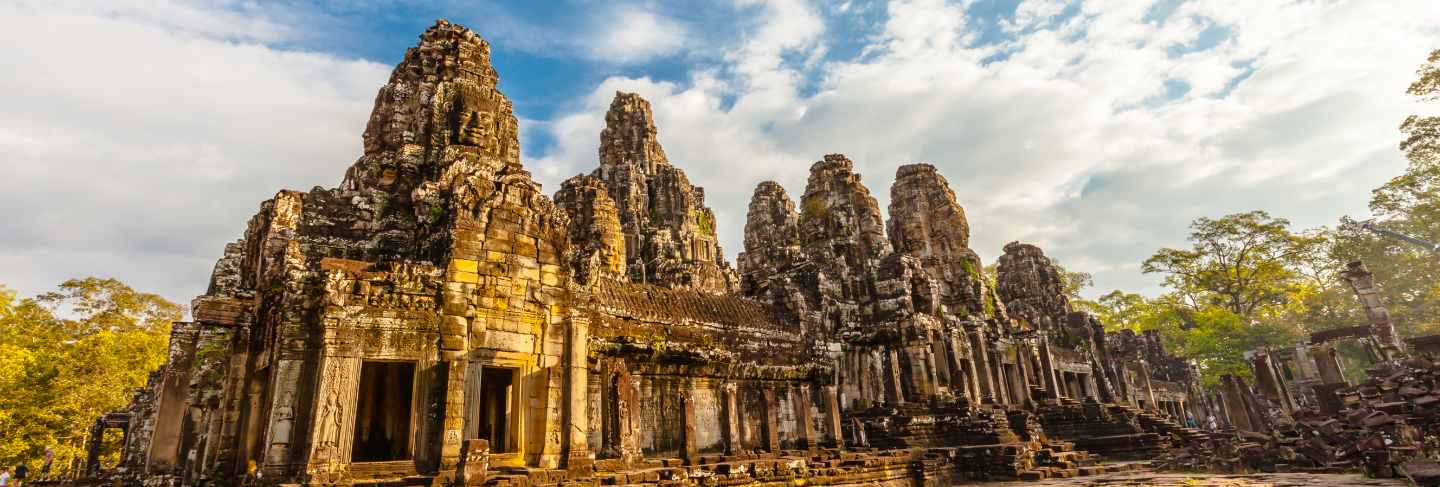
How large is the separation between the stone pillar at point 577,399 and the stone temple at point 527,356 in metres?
0.04

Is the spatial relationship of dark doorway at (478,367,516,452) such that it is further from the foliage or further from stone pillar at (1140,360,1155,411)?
stone pillar at (1140,360,1155,411)

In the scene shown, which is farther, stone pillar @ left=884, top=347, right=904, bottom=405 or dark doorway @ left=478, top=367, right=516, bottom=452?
stone pillar @ left=884, top=347, right=904, bottom=405

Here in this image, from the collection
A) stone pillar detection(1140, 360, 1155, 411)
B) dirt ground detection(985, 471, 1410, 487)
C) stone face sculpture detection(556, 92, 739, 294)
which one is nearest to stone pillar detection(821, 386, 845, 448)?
dirt ground detection(985, 471, 1410, 487)

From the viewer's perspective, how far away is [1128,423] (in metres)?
22.9

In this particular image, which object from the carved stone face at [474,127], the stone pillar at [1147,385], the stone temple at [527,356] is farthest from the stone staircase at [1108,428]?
the carved stone face at [474,127]

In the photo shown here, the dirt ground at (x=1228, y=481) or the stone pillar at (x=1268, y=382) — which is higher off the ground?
the stone pillar at (x=1268, y=382)

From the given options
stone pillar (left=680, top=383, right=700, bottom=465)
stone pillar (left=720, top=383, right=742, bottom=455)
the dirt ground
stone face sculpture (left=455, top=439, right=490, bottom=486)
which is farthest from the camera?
stone pillar (left=720, top=383, right=742, bottom=455)

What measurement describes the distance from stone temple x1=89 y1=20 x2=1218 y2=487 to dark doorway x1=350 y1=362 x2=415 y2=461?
4 centimetres

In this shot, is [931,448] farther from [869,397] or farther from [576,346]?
[576,346]

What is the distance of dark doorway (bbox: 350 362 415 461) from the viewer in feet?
39.8

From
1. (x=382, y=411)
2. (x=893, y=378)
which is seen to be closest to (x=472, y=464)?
(x=382, y=411)

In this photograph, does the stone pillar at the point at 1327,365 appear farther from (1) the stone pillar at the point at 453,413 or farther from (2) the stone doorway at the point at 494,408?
(1) the stone pillar at the point at 453,413

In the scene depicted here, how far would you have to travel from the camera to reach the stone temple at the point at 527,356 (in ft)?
32.7

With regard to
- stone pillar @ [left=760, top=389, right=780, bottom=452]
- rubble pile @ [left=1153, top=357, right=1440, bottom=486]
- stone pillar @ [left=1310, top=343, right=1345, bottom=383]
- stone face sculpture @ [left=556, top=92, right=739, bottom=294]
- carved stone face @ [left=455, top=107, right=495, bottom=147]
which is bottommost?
rubble pile @ [left=1153, top=357, right=1440, bottom=486]
